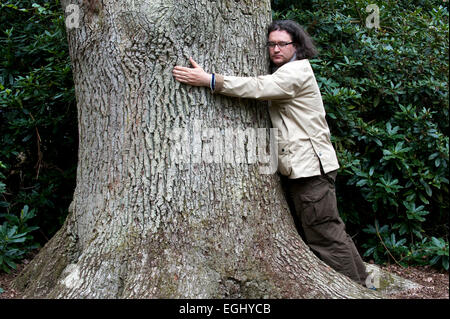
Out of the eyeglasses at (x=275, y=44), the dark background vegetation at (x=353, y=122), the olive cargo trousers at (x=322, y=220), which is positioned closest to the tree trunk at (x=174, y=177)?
the eyeglasses at (x=275, y=44)

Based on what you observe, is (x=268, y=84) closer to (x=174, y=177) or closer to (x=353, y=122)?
(x=174, y=177)

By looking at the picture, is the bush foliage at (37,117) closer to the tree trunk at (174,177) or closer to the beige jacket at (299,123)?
the tree trunk at (174,177)

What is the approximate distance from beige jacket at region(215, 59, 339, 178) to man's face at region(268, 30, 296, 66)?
0.38 feet

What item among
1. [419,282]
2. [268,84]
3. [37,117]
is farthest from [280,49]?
[37,117]

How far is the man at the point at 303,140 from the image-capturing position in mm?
3461

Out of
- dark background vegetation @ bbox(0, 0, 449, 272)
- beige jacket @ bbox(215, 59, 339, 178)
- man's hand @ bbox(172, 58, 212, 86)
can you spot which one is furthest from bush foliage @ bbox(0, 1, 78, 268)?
beige jacket @ bbox(215, 59, 339, 178)

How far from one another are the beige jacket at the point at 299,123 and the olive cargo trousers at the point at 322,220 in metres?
0.15

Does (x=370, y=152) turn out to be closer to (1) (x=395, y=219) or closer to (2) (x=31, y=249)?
→ (1) (x=395, y=219)

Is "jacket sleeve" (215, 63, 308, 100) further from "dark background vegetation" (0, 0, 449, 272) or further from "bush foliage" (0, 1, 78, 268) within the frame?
"bush foliage" (0, 1, 78, 268)

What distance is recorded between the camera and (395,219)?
181 inches

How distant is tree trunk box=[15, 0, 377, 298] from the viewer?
10.2 feet
